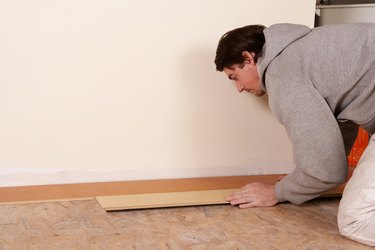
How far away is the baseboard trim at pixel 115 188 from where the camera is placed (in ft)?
8.36

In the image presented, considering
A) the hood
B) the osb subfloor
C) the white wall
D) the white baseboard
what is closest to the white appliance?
the white wall

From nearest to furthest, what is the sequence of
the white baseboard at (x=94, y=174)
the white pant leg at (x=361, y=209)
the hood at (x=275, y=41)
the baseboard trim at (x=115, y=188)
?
the white pant leg at (x=361, y=209), the hood at (x=275, y=41), the baseboard trim at (x=115, y=188), the white baseboard at (x=94, y=174)

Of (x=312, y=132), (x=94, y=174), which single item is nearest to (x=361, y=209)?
(x=312, y=132)

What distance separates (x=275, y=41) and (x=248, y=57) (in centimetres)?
13

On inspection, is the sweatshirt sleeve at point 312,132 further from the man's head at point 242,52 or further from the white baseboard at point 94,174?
the white baseboard at point 94,174

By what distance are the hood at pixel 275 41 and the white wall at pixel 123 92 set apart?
38cm

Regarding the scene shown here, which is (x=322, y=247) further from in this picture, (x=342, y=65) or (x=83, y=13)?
(x=83, y=13)

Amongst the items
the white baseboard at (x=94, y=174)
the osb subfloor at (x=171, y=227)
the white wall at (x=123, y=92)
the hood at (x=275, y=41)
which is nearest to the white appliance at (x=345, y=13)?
the white wall at (x=123, y=92)

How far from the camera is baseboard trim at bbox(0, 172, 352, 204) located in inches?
100

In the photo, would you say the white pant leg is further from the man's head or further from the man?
the man's head

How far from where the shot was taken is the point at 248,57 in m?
2.34

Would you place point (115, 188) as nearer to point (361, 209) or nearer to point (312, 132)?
point (312, 132)

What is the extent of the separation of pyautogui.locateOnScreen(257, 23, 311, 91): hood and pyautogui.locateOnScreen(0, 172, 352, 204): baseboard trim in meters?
0.68

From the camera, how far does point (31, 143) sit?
261cm
